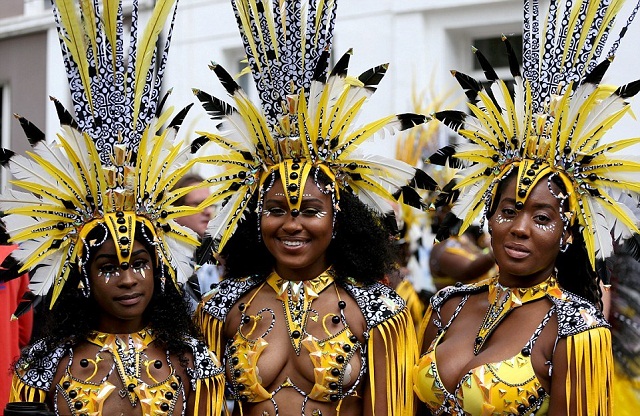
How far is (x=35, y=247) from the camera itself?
3.76 m

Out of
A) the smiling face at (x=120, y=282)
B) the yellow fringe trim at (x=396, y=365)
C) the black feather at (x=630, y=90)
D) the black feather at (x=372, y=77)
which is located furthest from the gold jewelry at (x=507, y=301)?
the smiling face at (x=120, y=282)

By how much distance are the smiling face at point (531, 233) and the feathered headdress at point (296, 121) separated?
0.52 m

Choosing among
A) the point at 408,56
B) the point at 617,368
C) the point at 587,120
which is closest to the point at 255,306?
the point at 587,120

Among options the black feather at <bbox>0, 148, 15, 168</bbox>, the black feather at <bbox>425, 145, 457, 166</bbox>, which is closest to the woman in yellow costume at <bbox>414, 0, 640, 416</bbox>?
the black feather at <bbox>425, 145, 457, 166</bbox>

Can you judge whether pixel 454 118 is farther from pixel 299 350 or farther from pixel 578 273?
pixel 299 350

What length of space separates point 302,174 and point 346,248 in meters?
0.42

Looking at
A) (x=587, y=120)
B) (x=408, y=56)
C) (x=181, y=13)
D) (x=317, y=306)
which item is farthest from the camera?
(x=181, y=13)

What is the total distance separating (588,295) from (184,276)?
1683 mm

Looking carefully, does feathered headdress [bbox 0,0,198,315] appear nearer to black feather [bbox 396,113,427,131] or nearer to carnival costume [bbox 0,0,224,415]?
carnival costume [bbox 0,0,224,415]

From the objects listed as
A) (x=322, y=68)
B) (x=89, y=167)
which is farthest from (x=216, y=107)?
(x=89, y=167)

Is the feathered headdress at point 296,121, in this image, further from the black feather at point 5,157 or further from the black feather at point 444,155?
the black feather at point 5,157

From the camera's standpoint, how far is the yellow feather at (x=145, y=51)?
387 centimetres

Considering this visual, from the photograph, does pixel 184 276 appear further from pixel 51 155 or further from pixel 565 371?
pixel 565 371

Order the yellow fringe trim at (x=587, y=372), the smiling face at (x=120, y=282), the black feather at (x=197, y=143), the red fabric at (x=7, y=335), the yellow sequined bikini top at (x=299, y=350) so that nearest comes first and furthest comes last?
the yellow fringe trim at (x=587, y=372) → the smiling face at (x=120, y=282) → the yellow sequined bikini top at (x=299, y=350) → the black feather at (x=197, y=143) → the red fabric at (x=7, y=335)
